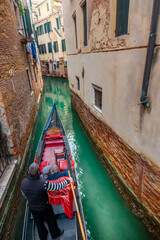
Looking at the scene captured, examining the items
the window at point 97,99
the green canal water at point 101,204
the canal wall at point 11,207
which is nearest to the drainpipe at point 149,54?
the window at point 97,99

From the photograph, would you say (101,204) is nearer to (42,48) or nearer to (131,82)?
(131,82)

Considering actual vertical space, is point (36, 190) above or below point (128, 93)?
below

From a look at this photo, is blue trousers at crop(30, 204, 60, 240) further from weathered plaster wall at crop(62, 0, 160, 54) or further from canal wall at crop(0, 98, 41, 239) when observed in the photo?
weathered plaster wall at crop(62, 0, 160, 54)

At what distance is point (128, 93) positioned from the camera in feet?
9.29

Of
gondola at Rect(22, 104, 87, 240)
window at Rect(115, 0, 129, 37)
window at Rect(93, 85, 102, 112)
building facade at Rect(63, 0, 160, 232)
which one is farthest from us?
window at Rect(93, 85, 102, 112)

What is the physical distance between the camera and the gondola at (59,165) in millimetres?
2398

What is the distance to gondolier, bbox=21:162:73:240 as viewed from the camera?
191 centimetres

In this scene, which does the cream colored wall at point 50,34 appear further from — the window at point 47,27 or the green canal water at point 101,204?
the green canal water at point 101,204

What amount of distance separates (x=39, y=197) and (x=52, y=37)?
21.1 m

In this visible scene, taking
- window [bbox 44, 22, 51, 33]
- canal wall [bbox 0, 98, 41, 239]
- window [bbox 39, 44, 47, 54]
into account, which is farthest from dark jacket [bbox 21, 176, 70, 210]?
window [bbox 39, 44, 47, 54]

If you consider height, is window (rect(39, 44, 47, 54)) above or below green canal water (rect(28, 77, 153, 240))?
above

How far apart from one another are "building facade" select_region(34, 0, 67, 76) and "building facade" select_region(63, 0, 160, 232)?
49.8ft

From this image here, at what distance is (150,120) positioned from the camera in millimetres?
2328

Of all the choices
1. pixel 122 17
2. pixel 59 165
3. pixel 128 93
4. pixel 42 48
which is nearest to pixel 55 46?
pixel 42 48
